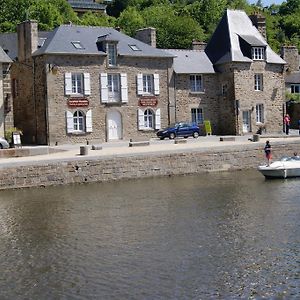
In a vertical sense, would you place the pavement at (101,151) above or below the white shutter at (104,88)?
below

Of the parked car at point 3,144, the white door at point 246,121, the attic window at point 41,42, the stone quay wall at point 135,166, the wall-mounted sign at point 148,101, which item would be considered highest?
the attic window at point 41,42

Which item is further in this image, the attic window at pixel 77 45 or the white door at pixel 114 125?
the white door at pixel 114 125

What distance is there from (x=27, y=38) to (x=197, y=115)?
40.6 ft

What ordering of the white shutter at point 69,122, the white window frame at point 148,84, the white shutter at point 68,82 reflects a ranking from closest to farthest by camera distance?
1. the white shutter at point 68,82
2. the white shutter at point 69,122
3. the white window frame at point 148,84

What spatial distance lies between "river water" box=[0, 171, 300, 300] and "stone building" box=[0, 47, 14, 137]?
12220mm

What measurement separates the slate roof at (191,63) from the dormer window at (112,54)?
186 inches

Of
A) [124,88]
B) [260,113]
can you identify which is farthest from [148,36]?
[260,113]

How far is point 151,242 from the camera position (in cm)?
1792

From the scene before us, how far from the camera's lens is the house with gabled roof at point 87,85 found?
39500 millimetres

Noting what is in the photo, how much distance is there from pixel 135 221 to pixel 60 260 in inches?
194

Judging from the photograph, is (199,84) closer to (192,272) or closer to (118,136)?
(118,136)

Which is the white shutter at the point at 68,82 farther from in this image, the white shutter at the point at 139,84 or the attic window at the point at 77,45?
the white shutter at the point at 139,84

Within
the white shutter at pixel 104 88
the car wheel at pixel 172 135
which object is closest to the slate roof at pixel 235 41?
the car wheel at pixel 172 135

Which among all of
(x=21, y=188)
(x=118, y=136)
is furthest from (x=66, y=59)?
(x=21, y=188)
